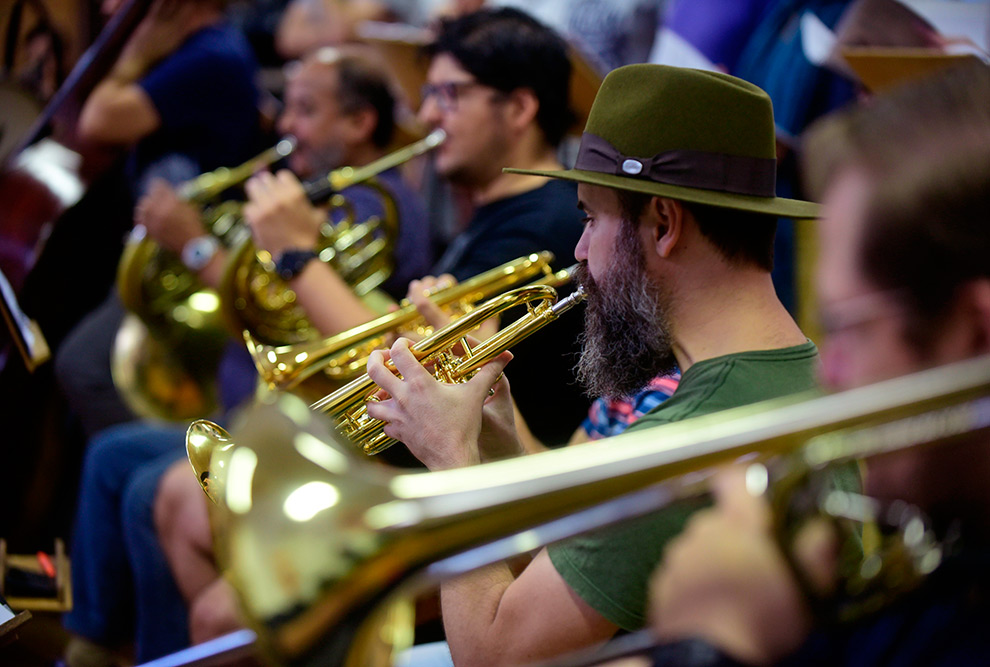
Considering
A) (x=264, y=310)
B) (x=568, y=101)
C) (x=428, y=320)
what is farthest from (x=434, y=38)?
(x=428, y=320)

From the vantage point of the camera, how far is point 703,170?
1.37 m

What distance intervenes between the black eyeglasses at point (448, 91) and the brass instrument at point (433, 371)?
1.12 m

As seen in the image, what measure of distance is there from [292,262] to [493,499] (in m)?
1.71

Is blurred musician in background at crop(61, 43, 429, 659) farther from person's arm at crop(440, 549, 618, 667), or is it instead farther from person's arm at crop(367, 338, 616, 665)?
person's arm at crop(440, 549, 618, 667)

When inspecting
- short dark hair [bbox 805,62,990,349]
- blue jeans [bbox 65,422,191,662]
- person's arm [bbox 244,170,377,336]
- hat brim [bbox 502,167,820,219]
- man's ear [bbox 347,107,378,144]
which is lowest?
blue jeans [bbox 65,422,191,662]

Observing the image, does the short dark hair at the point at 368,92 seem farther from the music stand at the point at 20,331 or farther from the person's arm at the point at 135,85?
the music stand at the point at 20,331

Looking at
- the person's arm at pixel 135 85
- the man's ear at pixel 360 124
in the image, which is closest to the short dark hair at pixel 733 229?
the man's ear at pixel 360 124

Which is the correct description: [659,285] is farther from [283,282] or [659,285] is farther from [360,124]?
[360,124]

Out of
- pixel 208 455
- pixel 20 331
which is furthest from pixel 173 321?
pixel 208 455

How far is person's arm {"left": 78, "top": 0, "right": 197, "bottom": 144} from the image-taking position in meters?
3.11

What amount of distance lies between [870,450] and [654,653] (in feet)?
0.80

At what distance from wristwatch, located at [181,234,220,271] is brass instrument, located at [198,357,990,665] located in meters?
2.21

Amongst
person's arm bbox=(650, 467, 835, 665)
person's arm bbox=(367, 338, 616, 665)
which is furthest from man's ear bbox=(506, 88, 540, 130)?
person's arm bbox=(650, 467, 835, 665)

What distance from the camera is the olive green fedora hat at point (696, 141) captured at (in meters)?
1.37
